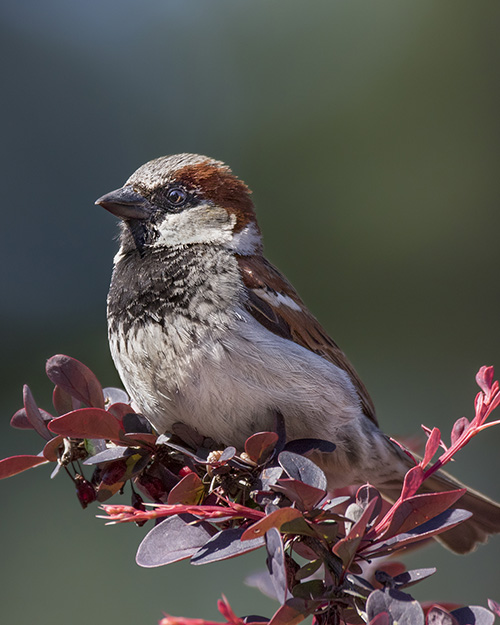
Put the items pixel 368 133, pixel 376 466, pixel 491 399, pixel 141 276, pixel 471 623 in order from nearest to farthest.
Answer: pixel 471 623 < pixel 491 399 < pixel 141 276 < pixel 376 466 < pixel 368 133

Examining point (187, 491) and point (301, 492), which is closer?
point (301, 492)

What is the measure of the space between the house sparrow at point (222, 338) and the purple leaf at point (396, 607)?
83 centimetres

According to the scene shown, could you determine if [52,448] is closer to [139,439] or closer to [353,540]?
[139,439]

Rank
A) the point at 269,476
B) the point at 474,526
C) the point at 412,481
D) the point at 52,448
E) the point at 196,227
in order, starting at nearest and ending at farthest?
the point at 412,481
the point at 269,476
the point at 52,448
the point at 474,526
the point at 196,227

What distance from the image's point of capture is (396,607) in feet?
2.95

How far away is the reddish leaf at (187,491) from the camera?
117cm

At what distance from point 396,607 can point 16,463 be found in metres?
0.73

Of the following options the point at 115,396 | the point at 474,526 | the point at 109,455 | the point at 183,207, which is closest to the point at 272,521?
the point at 109,455

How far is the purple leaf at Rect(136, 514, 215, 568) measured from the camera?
104 centimetres

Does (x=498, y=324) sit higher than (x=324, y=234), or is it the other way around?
(x=324, y=234)

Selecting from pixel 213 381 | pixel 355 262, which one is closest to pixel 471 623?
pixel 213 381

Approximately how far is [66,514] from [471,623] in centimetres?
332

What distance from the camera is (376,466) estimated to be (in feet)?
6.77

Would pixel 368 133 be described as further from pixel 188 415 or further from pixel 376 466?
pixel 188 415
